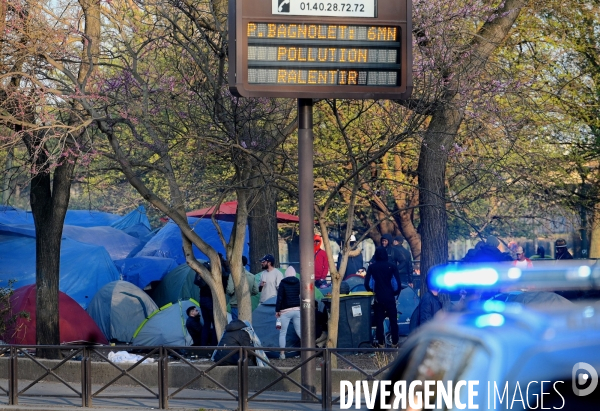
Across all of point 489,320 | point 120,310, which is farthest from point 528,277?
point 120,310

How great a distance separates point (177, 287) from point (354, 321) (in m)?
7.60

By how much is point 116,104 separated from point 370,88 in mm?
4828

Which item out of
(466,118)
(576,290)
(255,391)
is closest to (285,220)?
(466,118)

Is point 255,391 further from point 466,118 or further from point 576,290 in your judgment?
point 576,290

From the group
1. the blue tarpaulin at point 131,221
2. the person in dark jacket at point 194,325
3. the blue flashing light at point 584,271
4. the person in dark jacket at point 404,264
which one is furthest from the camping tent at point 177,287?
the blue flashing light at point 584,271

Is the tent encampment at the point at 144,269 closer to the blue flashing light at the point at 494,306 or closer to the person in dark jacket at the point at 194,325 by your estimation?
the person in dark jacket at the point at 194,325

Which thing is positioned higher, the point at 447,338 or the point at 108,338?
the point at 447,338

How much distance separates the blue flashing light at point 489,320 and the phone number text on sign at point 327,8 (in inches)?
297

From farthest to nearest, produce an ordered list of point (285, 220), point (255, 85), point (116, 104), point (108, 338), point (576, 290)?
point (285, 220) < point (108, 338) < point (116, 104) < point (255, 85) < point (576, 290)

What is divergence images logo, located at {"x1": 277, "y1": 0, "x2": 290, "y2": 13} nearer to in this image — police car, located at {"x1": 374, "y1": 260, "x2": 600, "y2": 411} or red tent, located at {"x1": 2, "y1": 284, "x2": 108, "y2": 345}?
police car, located at {"x1": 374, "y1": 260, "x2": 600, "y2": 411}

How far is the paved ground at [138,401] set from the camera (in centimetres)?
1124

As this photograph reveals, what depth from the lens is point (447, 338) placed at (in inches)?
114

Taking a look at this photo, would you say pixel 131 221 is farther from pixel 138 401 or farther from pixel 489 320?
pixel 489 320

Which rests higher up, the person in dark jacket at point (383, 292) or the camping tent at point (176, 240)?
the camping tent at point (176, 240)
